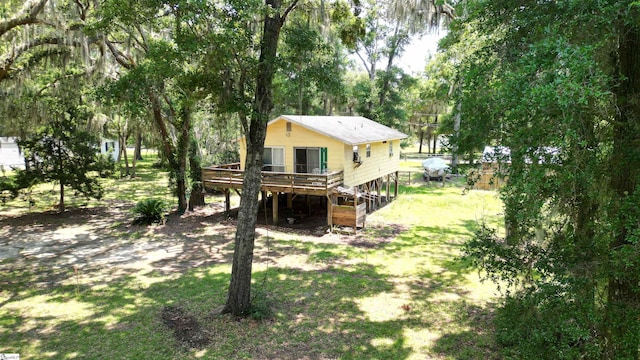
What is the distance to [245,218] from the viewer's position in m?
8.27

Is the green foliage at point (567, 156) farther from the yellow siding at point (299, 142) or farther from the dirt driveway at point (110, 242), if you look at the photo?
the yellow siding at point (299, 142)

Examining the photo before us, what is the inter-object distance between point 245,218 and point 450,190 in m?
21.8

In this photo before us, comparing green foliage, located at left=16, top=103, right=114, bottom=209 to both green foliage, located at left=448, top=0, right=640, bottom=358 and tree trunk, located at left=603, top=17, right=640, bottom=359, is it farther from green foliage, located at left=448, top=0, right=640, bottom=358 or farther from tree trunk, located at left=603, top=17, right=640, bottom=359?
tree trunk, located at left=603, top=17, right=640, bottom=359

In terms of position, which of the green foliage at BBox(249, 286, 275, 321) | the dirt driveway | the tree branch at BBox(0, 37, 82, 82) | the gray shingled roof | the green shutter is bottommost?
the green foliage at BBox(249, 286, 275, 321)

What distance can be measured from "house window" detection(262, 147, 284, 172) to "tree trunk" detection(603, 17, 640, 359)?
14.4 metres

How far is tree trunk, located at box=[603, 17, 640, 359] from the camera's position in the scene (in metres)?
4.35

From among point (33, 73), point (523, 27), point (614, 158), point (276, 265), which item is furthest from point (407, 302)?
point (33, 73)

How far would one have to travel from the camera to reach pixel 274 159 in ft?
61.1

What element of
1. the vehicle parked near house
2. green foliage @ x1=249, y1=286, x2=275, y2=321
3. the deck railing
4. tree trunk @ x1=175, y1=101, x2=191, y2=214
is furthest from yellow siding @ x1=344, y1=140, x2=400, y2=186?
green foliage @ x1=249, y1=286, x2=275, y2=321

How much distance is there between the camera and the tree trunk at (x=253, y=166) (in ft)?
25.8

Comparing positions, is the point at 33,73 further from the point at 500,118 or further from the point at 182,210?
the point at 500,118

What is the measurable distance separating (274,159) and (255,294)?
9.97 metres

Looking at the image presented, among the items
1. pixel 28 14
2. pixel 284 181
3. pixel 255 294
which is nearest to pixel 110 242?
pixel 284 181

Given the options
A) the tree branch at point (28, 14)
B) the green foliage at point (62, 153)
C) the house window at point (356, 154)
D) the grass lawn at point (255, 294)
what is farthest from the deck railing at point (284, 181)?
the tree branch at point (28, 14)
